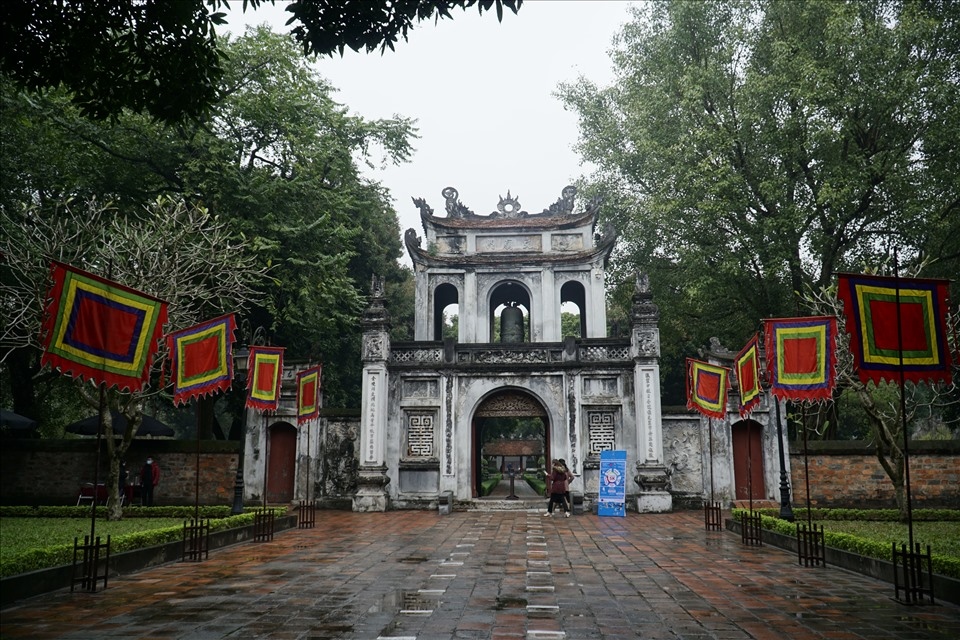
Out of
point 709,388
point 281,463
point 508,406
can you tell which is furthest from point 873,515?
point 281,463

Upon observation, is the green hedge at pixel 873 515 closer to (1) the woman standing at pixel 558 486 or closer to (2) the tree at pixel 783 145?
(1) the woman standing at pixel 558 486

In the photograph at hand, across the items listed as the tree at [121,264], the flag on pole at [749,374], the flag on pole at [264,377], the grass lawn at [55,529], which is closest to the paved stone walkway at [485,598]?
the grass lawn at [55,529]

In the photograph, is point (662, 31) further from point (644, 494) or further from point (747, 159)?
point (644, 494)

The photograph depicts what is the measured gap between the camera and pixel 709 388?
53.8 feet

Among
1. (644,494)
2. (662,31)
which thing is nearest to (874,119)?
(662,31)

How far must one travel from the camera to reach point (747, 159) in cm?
2344

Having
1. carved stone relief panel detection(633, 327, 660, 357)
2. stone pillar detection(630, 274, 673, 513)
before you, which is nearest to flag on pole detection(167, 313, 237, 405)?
stone pillar detection(630, 274, 673, 513)

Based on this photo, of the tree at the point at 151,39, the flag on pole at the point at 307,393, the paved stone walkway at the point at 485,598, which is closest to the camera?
the paved stone walkway at the point at 485,598

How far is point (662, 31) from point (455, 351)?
14250 millimetres

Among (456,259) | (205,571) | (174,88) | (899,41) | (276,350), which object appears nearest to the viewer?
(174,88)

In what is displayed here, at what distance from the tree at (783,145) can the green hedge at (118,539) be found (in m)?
15.6

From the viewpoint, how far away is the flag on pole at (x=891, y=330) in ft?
27.9

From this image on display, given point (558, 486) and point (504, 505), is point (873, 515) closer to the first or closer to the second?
point (558, 486)

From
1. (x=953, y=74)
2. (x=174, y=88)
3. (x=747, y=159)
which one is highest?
(x=953, y=74)
